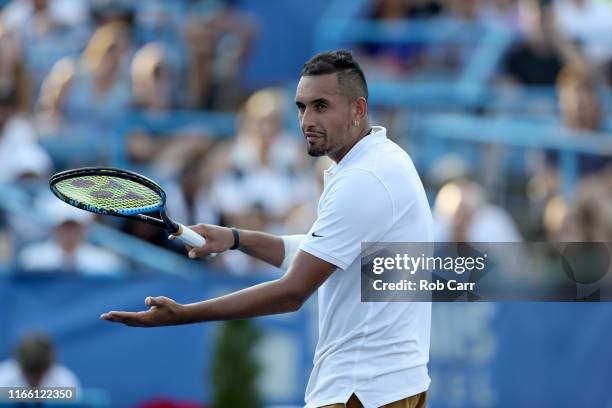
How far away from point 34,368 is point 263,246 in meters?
3.58

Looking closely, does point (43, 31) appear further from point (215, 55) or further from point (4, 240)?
point (4, 240)

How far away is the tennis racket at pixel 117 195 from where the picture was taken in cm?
550

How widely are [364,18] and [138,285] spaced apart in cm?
597

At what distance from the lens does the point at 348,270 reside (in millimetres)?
5273

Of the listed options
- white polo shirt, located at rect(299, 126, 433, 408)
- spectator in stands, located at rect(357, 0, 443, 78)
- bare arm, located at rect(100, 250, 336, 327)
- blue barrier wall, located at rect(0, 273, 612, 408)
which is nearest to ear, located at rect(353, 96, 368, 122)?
white polo shirt, located at rect(299, 126, 433, 408)

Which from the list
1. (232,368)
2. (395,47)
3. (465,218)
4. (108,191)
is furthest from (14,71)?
(108,191)

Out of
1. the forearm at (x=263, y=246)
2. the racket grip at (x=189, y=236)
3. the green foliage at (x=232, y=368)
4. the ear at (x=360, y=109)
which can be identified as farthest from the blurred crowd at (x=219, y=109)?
the ear at (x=360, y=109)

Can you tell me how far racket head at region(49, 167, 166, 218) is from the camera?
5.49 m

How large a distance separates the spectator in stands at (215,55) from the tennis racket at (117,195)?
7.69 metres

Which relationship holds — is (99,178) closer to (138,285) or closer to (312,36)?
(138,285)

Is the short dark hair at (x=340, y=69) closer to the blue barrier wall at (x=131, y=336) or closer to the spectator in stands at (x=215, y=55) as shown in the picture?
the blue barrier wall at (x=131, y=336)

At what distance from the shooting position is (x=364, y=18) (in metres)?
15.0

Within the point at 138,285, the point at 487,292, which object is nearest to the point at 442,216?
the point at 487,292

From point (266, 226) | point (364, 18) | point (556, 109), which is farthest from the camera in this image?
point (364, 18)
